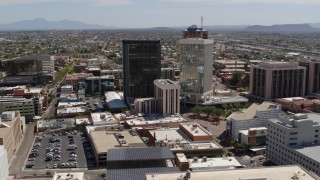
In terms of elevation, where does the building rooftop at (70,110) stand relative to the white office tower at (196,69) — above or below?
below

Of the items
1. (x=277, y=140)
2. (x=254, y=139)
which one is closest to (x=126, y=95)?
(x=254, y=139)

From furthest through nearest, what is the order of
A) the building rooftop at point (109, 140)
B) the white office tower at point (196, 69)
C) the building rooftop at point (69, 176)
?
the white office tower at point (196, 69), the building rooftop at point (109, 140), the building rooftop at point (69, 176)

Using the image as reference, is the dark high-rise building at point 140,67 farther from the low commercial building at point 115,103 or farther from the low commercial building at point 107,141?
the low commercial building at point 107,141

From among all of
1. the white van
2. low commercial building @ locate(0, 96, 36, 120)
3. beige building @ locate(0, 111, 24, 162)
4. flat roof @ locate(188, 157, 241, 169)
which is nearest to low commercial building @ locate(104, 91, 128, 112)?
low commercial building @ locate(0, 96, 36, 120)

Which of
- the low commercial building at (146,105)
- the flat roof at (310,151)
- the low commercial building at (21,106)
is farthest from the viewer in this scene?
the low commercial building at (146,105)

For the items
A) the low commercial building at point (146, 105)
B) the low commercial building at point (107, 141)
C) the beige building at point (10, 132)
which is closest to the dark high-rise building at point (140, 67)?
the low commercial building at point (146, 105)

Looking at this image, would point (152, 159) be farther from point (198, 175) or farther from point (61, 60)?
point (61, 60)

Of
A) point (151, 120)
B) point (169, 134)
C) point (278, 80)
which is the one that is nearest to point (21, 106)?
point (151, 120)

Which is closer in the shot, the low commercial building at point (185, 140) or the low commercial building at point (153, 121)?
the low commercial building at point (185, 140)
